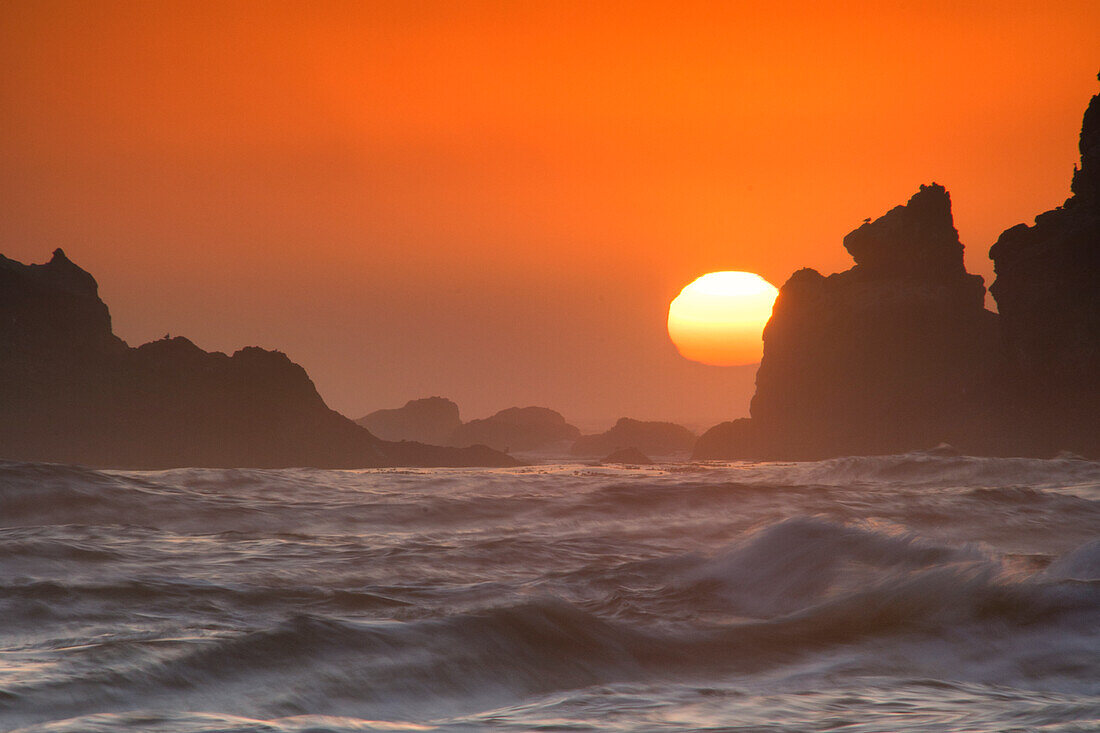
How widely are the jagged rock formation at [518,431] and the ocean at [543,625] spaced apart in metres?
83.7

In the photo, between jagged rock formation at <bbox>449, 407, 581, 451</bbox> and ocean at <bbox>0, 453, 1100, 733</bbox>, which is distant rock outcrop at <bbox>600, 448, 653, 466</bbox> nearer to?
ocean at <bbox>0, 453, 1100, 733</bbox>

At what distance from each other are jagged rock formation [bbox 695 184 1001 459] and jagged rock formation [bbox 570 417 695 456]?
27.7m

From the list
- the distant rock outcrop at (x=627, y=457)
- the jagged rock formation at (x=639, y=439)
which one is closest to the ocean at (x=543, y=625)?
the distant rock outcrop at (x=627, y=457)

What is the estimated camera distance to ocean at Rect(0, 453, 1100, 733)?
4.98 metres

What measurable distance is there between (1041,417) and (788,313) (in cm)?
2128

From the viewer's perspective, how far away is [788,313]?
64.1m

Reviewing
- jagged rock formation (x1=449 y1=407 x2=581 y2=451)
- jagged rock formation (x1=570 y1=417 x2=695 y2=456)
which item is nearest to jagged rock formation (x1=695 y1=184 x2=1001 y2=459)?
jagged rock formation (x1=570 y1=417 x2=695 y2=456)

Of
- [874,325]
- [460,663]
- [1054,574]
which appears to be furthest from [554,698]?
[874,325]

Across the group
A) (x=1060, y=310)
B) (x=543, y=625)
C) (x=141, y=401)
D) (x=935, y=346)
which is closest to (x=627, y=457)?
(x=935, y=346)

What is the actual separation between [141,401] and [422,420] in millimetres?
85406

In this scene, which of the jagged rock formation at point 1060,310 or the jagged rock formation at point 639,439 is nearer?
the jagged rock formation at point 1060,310

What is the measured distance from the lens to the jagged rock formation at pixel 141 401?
155ft

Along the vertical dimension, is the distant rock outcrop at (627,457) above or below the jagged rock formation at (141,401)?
below

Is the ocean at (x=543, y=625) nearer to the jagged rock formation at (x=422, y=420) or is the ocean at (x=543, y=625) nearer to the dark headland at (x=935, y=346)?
the dark headland at (x=935, y=346)
